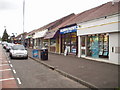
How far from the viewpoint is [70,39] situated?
787 inches

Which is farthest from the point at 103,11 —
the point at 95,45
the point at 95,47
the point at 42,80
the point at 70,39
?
the point at 42,80

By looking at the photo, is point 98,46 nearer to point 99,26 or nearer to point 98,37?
point 98,37

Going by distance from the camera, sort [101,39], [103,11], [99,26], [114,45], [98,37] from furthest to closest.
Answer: [103,11], [98,37], [101,39], [99,26], [114,45]

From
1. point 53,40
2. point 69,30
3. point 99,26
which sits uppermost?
point 69,30

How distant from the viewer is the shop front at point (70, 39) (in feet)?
61.0

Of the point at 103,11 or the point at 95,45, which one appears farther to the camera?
the point at 95,45

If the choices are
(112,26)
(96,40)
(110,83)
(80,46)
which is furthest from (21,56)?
(110,83)

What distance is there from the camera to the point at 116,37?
11734mm

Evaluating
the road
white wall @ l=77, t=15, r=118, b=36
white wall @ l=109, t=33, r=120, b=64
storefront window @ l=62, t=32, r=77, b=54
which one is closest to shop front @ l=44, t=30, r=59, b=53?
storefront window @ l=62, t=32, r=77, b=54

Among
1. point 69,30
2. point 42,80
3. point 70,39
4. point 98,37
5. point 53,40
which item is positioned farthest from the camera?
point 53,40

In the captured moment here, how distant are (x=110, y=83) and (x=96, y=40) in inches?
337

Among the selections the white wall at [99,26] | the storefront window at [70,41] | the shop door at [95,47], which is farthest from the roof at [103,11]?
the storefront window at [70,41]

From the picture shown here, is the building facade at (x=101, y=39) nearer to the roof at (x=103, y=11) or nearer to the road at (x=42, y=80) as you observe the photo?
the roof at (x=103, y=11)

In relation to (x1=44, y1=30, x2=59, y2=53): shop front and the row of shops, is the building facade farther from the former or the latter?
(x1=44, y1=30, x2=59, y2=53): shop front
